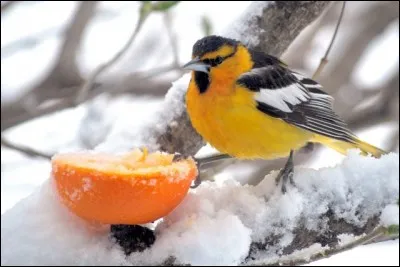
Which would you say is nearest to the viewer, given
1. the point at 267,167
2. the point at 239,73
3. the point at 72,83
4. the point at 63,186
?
the point at 63,186

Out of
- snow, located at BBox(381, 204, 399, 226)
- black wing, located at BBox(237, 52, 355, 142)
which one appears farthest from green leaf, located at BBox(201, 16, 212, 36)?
snow, located at BBox(381, 204, 399, 226)

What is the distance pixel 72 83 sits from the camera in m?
3.81

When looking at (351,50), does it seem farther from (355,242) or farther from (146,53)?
(355,242)

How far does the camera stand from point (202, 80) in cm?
192

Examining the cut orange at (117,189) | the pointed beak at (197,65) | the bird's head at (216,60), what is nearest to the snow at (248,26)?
the bird's head at (216,60)

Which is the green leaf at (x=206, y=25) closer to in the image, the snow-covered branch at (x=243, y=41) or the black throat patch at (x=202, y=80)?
the snow-covered branch at (x=243, y=41)

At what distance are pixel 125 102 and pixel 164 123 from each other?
1876mm

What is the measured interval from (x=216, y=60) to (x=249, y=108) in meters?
0.18

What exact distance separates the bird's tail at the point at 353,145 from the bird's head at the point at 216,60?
0.32 meters

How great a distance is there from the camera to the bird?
1.83 m

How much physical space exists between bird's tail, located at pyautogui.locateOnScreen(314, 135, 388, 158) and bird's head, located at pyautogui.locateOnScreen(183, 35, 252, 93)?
1.04ft

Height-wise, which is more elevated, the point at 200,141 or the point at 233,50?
the point at 233,50

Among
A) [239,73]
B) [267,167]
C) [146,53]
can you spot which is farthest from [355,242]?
[146,53]

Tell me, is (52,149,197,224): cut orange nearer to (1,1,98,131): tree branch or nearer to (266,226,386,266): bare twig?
(266,226,386,266): bare twig
